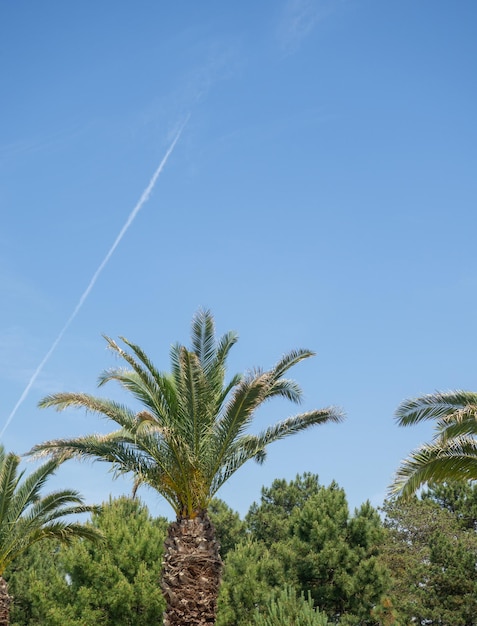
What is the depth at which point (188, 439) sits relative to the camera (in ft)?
58.5

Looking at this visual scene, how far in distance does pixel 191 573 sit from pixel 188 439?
10.4 ft

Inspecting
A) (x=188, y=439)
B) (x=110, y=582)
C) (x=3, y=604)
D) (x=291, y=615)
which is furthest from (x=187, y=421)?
(x=110, y=582)

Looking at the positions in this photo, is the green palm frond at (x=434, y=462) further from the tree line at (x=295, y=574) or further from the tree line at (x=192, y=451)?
the tree line at (x=295, y=574)

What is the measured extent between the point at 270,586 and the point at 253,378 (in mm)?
19574

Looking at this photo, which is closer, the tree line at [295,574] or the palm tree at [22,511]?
the palm tree at [22,511]

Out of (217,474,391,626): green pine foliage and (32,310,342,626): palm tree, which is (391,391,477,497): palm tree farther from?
(217,474,391,626): green pine foliage

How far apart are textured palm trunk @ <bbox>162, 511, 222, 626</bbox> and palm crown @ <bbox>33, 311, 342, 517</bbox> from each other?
0.49 metres

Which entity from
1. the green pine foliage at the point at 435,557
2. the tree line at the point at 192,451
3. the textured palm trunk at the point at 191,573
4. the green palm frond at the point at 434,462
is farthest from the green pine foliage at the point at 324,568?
the green palm frond at the point at 434,462

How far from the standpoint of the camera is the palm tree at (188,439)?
17.5 metres

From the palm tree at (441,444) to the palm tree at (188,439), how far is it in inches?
138

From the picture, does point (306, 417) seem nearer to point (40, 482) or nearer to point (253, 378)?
point (253, 378)

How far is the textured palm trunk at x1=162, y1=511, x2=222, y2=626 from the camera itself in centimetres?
1761

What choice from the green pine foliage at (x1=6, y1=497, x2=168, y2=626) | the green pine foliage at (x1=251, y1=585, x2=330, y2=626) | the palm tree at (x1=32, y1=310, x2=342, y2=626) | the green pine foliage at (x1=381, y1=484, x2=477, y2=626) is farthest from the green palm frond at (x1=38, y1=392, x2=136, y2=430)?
the green pine foliage at (x1=381, y1=484, x2=477, y2=626)

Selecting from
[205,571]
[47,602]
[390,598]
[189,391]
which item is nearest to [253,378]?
[189,391]
